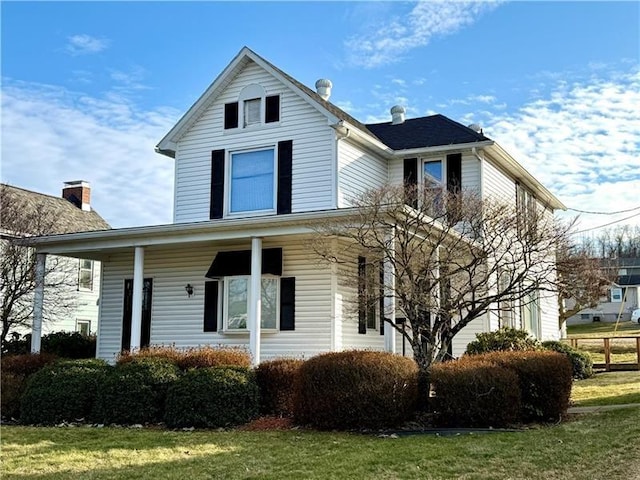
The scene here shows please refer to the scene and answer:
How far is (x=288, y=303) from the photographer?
52.5 feet

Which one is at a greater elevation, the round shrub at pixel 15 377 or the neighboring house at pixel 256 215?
the neighboring house at pixel 256 215

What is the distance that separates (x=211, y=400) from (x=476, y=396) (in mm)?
4205

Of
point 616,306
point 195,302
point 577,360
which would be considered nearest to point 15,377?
point 195,302

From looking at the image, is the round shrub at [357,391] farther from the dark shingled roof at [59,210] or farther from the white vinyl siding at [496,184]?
the dark shingled roof at [59,210]

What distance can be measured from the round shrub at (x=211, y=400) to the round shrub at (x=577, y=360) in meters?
9.59

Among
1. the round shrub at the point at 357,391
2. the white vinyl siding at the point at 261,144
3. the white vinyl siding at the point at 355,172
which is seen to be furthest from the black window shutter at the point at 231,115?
the round shrub at the point at 357,391

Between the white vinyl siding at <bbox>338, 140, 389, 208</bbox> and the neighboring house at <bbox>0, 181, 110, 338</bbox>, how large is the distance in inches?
422

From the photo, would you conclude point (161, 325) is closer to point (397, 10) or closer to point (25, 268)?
point (25, 268)

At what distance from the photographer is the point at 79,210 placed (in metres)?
30.8

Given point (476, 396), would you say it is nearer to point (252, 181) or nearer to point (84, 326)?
point (252, 181)

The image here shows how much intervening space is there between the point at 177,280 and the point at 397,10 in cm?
870

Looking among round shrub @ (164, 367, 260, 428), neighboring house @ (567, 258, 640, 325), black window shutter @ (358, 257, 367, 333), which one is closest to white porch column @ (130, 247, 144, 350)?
round shrub @ (164, 367, 260, 428)

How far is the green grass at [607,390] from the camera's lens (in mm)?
12531

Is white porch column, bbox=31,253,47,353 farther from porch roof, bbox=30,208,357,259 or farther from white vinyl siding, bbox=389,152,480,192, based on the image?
white vinyl siding, bbox=389,152,480,192
